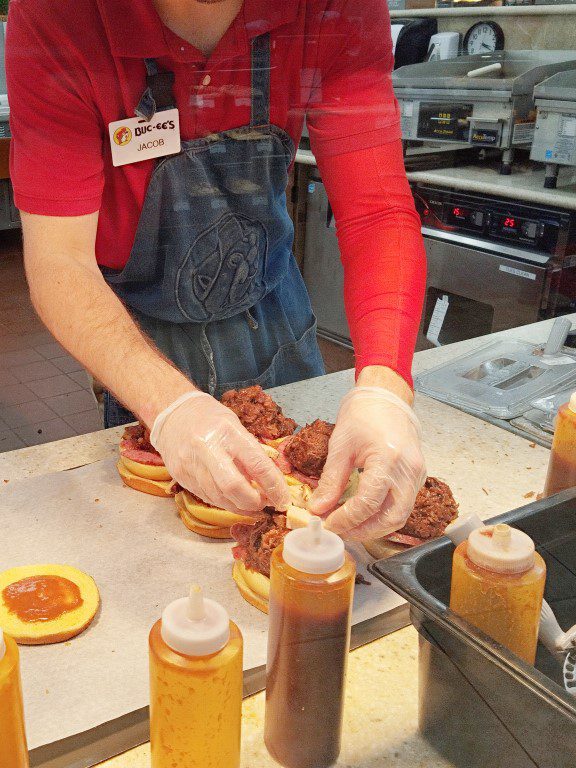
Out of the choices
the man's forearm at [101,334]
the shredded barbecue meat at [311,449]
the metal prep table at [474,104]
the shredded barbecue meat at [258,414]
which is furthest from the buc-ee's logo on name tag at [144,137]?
the metal prep table at [474,104]

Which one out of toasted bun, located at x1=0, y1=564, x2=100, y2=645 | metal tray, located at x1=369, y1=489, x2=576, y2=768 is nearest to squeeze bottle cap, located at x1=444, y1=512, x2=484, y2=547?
metal tray, located at x1=369, y1=489, x2=576, y2=768

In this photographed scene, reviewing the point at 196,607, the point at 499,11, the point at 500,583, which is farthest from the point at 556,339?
the point at 499,11

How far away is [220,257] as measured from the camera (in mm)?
1807

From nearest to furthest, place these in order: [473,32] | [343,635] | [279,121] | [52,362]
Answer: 1. [343,635]
2. [279,121]
3. [52,362]
4. [473,32]

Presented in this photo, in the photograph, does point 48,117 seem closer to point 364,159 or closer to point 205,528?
point 364,159

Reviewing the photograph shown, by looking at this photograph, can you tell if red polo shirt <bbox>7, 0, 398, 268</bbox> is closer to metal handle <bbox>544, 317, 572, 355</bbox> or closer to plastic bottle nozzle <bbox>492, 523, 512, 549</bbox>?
metal handle <bbox>544, 317, 572, 355</bbox>

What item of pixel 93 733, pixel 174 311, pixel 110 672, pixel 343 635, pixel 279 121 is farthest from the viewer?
pixel 174 311

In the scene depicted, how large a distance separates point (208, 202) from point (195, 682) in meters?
1.19

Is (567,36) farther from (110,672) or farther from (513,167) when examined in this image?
(110,672)

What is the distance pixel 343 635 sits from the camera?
912mm

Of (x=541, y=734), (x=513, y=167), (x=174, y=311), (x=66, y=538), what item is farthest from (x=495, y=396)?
(x=513, y=167)

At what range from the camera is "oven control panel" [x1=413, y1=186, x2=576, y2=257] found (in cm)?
360

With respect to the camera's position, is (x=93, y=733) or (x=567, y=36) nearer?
(x=93, y=733)

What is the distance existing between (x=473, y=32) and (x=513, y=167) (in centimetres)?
89
